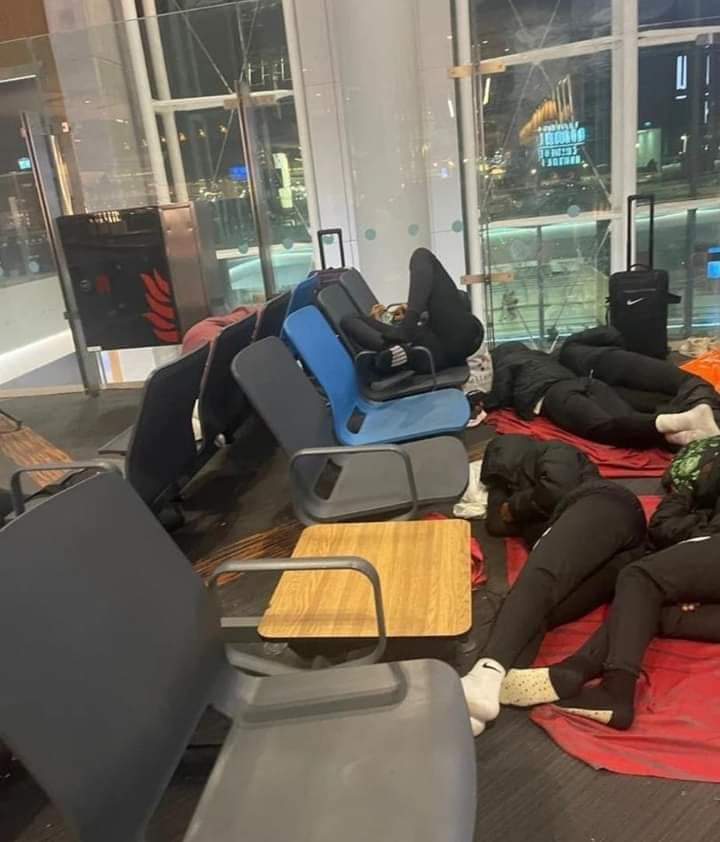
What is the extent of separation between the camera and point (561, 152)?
515cm

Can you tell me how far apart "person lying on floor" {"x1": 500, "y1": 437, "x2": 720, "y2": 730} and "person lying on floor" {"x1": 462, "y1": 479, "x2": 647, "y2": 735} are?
8 cm

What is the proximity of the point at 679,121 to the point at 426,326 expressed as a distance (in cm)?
288

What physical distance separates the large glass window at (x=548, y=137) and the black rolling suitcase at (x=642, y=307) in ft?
2.28

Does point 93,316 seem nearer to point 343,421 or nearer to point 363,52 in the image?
point 363,52

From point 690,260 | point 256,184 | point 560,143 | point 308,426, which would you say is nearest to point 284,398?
point 308,426

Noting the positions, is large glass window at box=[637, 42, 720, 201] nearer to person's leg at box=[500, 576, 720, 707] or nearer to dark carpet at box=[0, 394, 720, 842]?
dark carpet at box=[0, 394, 720, 842]

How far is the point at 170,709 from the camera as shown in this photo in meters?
1.19

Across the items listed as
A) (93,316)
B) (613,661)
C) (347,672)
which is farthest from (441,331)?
(93,316)

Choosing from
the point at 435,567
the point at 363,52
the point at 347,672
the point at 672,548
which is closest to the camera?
the point at 347,672

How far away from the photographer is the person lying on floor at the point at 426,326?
3168 mm

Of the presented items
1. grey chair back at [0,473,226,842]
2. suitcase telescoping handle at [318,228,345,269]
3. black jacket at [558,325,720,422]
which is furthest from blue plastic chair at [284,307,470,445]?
suitcase telescoping handle at [318,228,345,269]

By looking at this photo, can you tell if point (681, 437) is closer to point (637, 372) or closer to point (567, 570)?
point (637, 372)

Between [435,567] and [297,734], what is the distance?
552 millimetres

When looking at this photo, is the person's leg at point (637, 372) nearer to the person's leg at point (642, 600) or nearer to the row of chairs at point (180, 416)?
the person's leg at point (642, 600)
